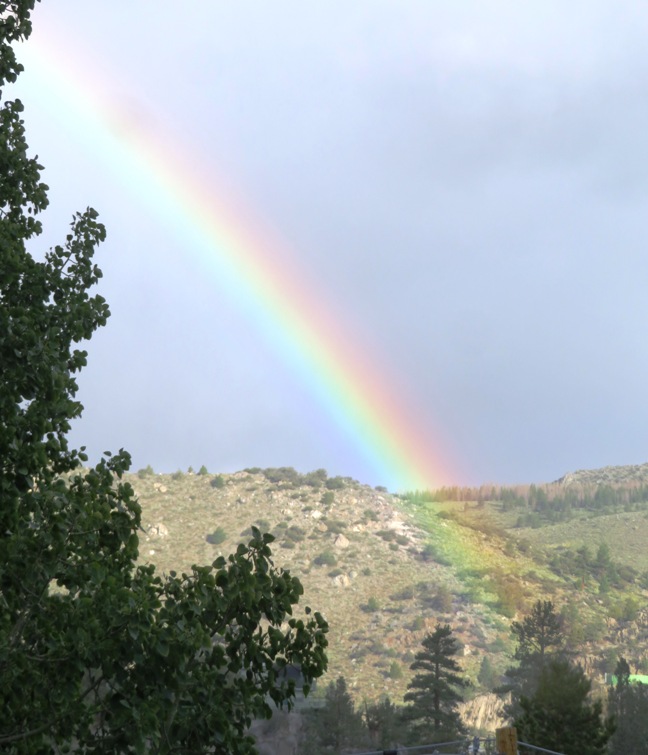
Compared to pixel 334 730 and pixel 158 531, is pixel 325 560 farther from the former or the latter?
pixel 334 730

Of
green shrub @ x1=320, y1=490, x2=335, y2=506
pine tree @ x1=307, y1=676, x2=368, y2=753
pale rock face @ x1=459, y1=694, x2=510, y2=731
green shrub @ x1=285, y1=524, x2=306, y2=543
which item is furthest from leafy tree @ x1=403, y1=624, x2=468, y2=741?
green shrub @ x1=320, y1=490, x2=335, y2=506

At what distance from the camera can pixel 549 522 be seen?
196 meters

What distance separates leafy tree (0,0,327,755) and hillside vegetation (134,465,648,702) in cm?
9336

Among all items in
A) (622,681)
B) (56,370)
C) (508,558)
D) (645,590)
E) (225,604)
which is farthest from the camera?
(508,558)

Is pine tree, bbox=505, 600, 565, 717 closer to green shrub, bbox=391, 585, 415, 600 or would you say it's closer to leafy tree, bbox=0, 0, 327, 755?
green shrub, bbox=391, 585, 415, 600

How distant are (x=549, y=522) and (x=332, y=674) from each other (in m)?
105

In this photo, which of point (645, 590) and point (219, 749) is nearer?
point (219, 749)

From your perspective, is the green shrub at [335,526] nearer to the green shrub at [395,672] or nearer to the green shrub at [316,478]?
the green shrub at [316,478]

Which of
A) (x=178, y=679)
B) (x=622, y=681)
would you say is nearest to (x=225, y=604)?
(x=178, y=679)

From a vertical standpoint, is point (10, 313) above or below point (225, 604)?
above

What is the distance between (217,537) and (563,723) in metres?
100

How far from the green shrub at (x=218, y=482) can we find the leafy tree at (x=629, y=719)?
102532mm

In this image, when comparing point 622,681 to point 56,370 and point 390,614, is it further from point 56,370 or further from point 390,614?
point 56,370

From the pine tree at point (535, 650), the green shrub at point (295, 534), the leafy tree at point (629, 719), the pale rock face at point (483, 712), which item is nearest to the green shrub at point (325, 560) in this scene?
the green shrub at point (295, 534)
